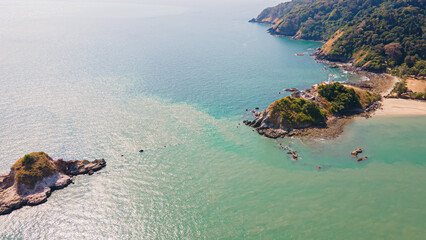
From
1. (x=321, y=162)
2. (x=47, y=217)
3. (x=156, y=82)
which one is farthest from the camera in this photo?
(x=156, y=82)

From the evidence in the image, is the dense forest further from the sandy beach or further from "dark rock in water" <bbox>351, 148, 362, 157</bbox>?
"dark rock in water" <bbox>351, 148, 362, 157</bbox>

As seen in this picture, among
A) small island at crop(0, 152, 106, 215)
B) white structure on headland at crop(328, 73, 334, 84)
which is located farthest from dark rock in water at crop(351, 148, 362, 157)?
small island at crop(0, 152, 106, 215)

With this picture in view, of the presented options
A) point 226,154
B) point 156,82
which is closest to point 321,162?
point 226,154

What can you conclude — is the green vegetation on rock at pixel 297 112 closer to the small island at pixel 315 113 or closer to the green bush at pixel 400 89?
the small island at pixel 315 113

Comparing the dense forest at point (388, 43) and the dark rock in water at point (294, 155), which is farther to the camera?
the dense forest at point (388, 43)

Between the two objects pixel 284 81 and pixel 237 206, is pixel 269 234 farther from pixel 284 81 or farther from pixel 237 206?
pixel 284 81

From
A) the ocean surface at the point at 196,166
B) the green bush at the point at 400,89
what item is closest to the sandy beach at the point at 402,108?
the green bush at the point at 400,89
